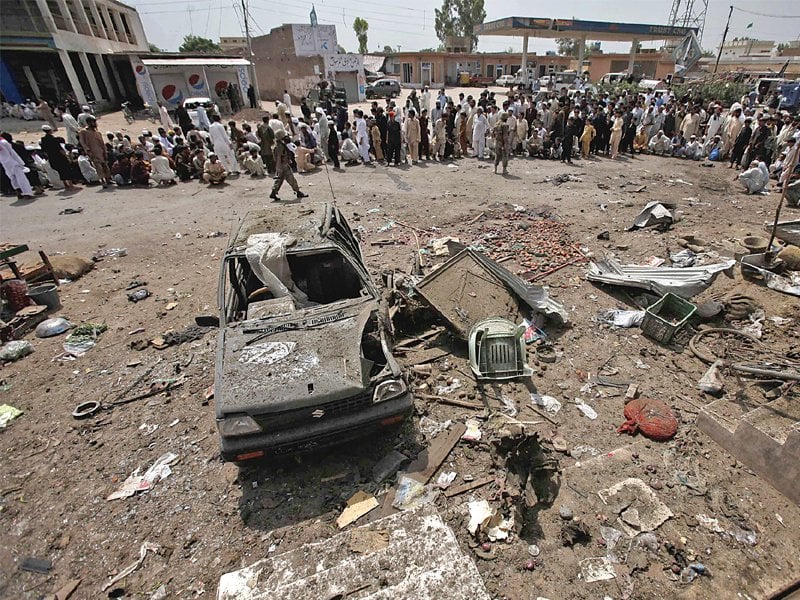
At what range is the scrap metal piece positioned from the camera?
5.49 metres

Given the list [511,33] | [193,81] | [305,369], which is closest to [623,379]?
[305,369]

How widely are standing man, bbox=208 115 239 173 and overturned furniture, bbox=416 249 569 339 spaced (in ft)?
35.7

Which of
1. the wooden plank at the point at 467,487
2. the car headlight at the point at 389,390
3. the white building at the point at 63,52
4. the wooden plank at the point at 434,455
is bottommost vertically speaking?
Result: the wooden plank at the point at 467,487

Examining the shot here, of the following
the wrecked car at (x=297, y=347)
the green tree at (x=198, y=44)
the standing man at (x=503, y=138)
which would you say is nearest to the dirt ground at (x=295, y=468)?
the wrecked car at (x=297, y=347)

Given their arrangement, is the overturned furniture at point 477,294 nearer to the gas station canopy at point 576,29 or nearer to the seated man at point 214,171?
the seated man at point 214,171

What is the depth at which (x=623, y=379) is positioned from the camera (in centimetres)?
458

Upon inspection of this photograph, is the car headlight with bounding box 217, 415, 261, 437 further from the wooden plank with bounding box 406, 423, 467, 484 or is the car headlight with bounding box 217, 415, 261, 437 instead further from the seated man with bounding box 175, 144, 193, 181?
the seated man with bounding box 175, 144, 193, 181

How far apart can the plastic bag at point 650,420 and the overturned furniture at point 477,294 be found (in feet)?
4.76

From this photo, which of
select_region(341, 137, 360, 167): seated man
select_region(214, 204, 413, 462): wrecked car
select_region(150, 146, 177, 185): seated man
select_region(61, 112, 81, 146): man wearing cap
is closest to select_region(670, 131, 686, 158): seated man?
select_region(341, 137, 360, 167): seated man

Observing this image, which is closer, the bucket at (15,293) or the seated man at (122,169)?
the bucket at (15,293)

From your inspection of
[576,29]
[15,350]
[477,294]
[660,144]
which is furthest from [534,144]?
[576,29]

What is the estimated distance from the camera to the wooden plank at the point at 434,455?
139 inches

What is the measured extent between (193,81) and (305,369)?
2724 centimetres

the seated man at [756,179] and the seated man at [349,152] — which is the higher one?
the seated man at [349,152]
